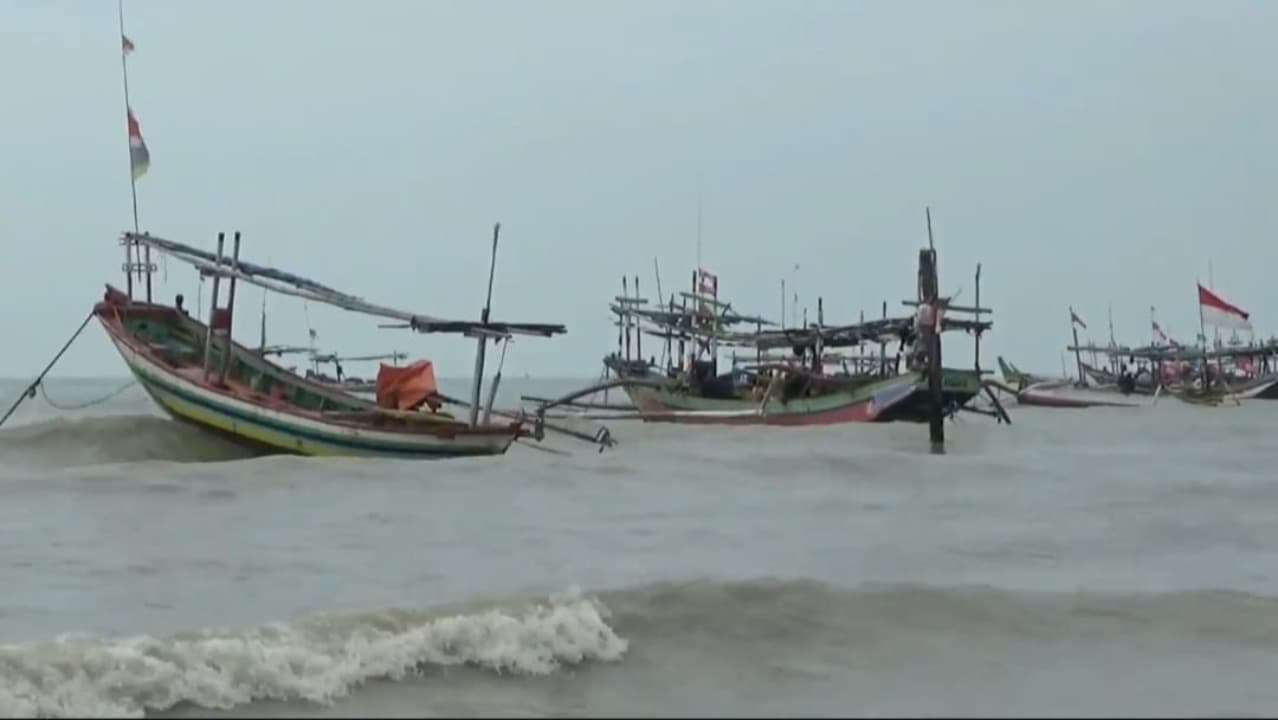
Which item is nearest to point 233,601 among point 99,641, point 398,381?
point 99,641

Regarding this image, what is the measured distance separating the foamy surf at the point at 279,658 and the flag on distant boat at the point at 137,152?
1663cm

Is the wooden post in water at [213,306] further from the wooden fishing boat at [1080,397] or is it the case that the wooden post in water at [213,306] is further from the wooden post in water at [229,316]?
the wooden fishing boat at [1080,397]

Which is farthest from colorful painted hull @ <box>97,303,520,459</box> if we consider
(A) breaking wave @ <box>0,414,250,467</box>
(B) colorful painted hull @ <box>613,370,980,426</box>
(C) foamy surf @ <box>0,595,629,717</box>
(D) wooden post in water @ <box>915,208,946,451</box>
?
(B) colorful painted hull @ <box>613,370,980,426</box>

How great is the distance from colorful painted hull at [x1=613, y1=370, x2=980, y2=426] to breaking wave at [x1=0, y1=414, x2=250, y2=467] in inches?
594

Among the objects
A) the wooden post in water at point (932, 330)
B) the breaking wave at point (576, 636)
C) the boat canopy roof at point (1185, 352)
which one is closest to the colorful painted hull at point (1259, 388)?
the boat canopy roof at point (1185, 352)

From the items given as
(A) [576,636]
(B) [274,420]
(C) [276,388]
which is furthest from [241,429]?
(A) [576,636]

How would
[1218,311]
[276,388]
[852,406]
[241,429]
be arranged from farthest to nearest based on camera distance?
1. [1218,311]
2. [852,406]
3. [276,388]
4. [241,429]

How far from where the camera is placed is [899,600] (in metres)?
10.7

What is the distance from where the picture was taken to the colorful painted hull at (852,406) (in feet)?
112

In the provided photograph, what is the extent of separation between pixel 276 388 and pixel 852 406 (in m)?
15.6

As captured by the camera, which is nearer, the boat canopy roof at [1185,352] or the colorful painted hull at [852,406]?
the colorful painted hull at [852,406]

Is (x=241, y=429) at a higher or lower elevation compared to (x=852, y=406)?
lower

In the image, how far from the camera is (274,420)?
2180 centimetres

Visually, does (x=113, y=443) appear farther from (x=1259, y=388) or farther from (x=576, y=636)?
(x=1259, y=388)
